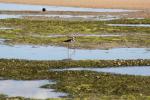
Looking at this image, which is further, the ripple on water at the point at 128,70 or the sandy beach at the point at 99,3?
the sandy beach at the point at 99,3

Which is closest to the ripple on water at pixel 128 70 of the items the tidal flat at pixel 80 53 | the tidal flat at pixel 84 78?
the tidal flat at pixel 80 53

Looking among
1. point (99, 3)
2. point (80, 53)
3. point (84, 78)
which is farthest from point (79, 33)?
point (99, 3)

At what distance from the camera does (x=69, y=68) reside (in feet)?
101

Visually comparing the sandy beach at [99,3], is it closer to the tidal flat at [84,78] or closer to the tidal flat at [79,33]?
the tidal flat at [79,33]

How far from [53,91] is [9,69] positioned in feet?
18.8

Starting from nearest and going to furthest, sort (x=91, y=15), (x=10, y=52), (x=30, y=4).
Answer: (x=10, y=52) < (x=91, y=15) < (x=30, y=4)

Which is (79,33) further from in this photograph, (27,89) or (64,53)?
(27,89)

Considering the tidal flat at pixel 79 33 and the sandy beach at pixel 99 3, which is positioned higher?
the sandy beach at pixel 99 3

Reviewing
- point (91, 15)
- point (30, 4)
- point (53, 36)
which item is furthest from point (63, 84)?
point (30, 4)

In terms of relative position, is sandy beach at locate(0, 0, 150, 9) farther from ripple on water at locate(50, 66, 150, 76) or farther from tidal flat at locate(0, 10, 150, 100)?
ripple on water at locate(50, 66, 150, 76)

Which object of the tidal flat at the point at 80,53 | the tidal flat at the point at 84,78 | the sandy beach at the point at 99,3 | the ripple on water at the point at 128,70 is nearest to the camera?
the tidal flat at the point at 84,78

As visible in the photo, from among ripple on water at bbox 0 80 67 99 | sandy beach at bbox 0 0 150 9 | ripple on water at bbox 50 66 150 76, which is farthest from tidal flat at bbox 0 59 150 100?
sandy beach at bbox 0 0 150 9

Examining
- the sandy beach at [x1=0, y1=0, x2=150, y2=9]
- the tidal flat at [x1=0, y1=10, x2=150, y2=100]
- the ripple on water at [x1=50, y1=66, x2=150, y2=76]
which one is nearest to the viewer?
the tidal flat at [x1=0, y1=10, x2=150, y2=100]

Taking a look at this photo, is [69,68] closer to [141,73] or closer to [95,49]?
[141,73]
